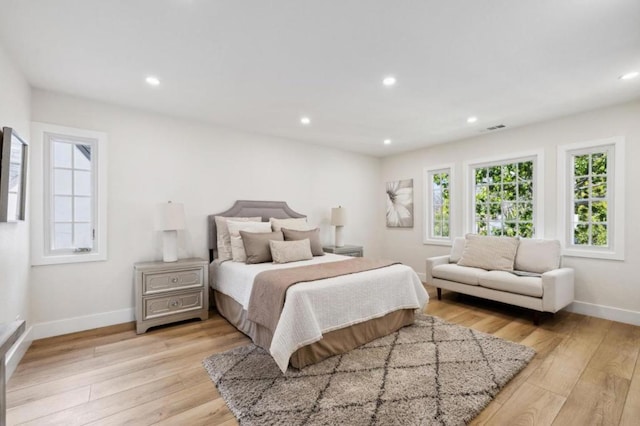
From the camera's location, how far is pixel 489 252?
3961 millimetres

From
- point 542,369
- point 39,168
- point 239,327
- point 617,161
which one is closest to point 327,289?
point 239,327

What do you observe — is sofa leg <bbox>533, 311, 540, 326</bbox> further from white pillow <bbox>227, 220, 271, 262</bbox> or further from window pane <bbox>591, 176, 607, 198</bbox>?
white pillow <bbox>227, 220, 271, 262</bbox>

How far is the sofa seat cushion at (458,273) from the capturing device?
3771 millimetres

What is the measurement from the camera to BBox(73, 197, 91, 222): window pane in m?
3.11

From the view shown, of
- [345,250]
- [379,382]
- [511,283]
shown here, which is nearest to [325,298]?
[379,382]

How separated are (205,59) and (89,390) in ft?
8.38

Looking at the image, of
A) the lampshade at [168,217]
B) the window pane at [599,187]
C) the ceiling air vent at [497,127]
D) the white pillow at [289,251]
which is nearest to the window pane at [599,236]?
the window pane at [599,187]

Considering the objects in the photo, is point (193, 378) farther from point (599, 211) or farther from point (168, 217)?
point (599, 211)

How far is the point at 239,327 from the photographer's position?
3068 mm

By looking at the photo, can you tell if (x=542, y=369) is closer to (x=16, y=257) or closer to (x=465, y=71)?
(x=465, y=71)

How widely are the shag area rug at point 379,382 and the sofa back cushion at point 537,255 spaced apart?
134cm

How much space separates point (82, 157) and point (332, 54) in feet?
9.38

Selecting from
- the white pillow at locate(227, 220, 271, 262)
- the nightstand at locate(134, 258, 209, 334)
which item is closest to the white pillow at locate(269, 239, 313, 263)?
the white pillow at locate(227, 220, 271, 262)

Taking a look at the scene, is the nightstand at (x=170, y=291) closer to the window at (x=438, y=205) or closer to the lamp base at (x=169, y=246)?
the lamp base at (x=169, y=246)
